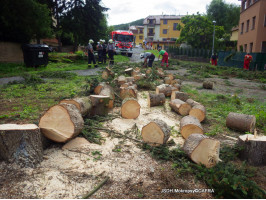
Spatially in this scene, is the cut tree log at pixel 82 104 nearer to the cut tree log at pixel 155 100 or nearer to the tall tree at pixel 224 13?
the cut tree log at pixel 155 100

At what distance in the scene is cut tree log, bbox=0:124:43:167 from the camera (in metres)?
2.82

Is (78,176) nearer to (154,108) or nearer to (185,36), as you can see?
(154,108)

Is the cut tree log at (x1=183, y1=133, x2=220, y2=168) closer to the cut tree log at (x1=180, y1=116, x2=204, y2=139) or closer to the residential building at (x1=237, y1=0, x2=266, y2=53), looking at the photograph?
the cut tree log at (x1=180, y1=116, x2=204, y2=139)

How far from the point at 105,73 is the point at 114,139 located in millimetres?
6129

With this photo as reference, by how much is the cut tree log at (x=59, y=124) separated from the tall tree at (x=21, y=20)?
1281 centimetres

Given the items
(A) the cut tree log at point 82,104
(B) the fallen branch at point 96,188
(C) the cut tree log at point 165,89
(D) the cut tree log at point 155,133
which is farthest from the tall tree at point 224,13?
(B) the fallen branch at point 96,188

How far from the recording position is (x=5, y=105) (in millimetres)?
5609

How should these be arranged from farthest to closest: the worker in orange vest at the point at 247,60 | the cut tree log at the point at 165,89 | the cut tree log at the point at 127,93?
the worker in orange vest at the point at 247,60, the cut tree log at the point at 165,89, the cut tree log at the point at 127,93

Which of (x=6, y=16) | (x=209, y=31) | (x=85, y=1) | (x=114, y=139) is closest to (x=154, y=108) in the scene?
(x=114, y=139)

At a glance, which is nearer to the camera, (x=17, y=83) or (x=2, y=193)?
(x=2, y=193)

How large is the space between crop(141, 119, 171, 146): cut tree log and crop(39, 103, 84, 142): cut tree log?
117 centimetres

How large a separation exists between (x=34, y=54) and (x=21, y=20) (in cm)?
256

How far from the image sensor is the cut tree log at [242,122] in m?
4.61

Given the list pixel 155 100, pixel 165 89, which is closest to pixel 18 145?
pixel 155 100
